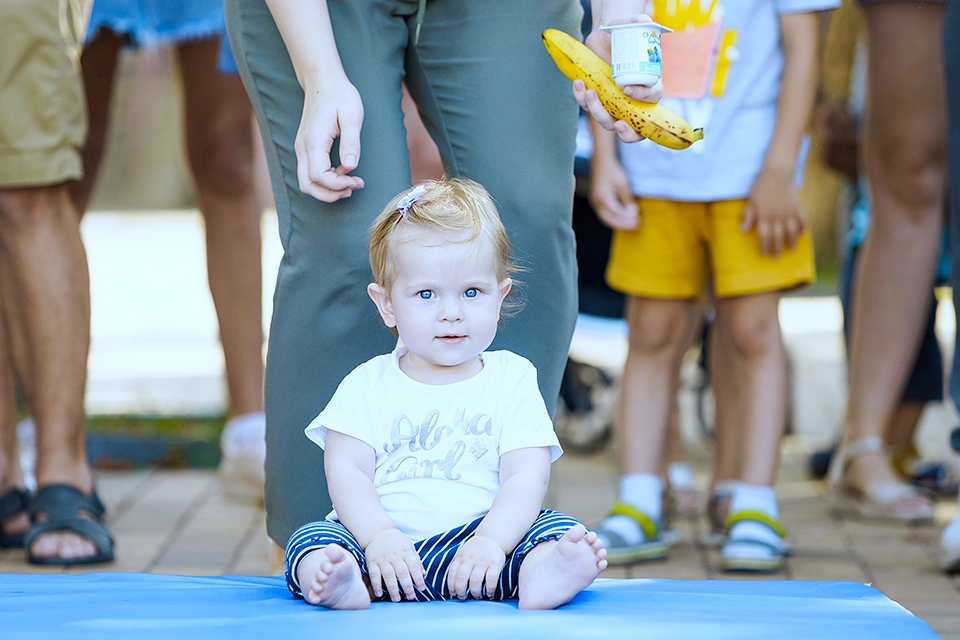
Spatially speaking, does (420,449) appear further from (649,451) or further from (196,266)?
(196,266)

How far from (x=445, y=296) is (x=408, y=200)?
0.55 feet

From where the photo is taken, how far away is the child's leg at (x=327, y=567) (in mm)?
1742

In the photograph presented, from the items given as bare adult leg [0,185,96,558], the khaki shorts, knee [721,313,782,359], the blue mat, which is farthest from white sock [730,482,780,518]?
the khaki shorts

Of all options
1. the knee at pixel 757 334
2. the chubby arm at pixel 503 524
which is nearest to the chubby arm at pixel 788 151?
the knee at pixel 757 334

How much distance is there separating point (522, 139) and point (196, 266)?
9.28m

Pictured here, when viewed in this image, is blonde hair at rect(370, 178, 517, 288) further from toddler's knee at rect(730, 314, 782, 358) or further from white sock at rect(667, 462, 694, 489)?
white sock at rect(667, 462, 694, 489)

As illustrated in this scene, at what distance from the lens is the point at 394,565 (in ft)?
5.99

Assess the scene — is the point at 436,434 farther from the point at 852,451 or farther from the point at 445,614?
the point at 852,451

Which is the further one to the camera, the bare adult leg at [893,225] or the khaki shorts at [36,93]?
the bare adult leg at [893,225]

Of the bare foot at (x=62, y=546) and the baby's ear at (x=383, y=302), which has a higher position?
the baby's ear at (x=383, y=302)

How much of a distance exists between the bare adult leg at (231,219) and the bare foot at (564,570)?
1.85 metres

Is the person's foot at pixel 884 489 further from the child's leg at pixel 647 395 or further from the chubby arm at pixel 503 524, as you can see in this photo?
the chubby arm at pixel 503 524

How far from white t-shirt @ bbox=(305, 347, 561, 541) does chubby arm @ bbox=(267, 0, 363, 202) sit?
334 mm

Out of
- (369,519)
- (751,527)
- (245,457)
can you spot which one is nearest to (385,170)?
(369,519)
